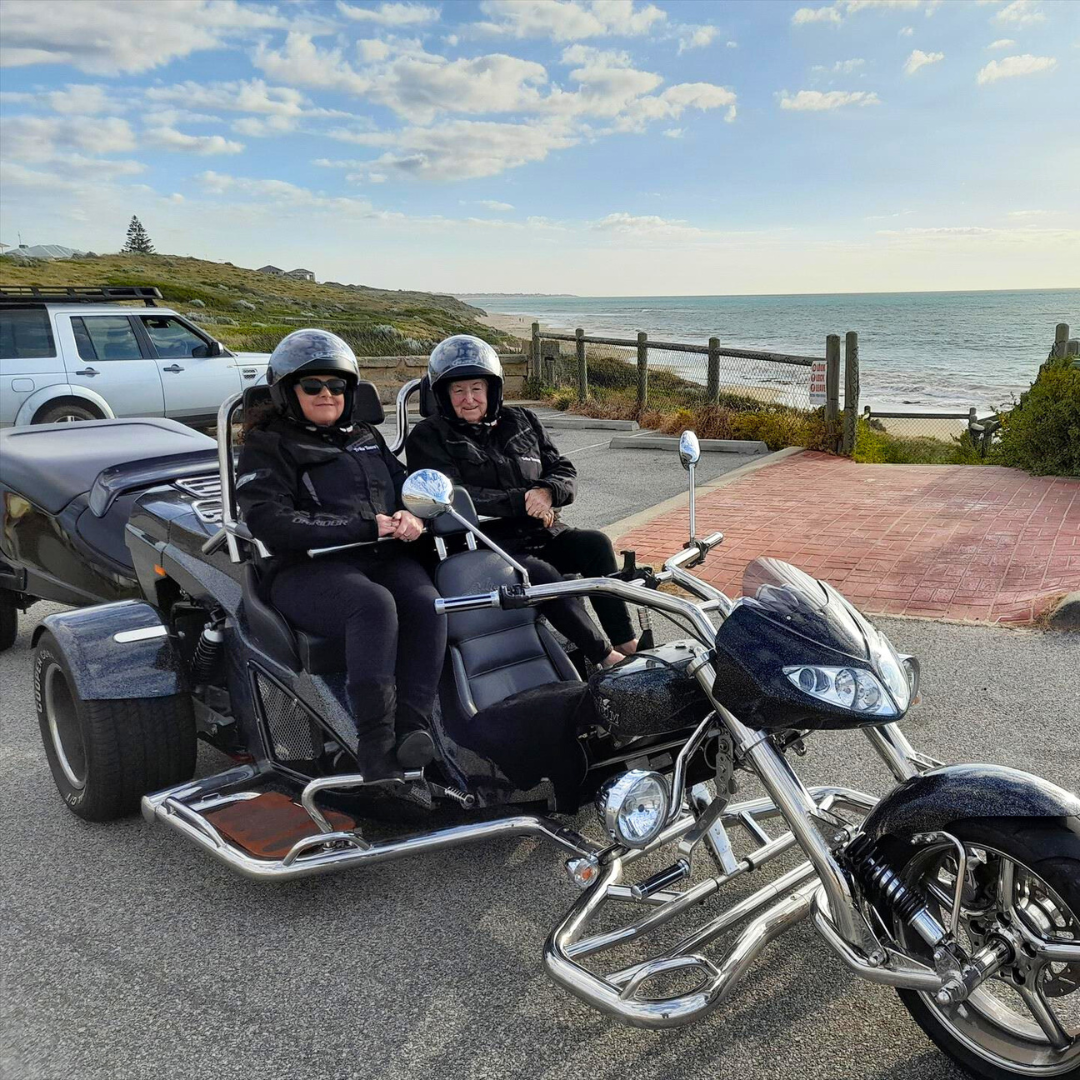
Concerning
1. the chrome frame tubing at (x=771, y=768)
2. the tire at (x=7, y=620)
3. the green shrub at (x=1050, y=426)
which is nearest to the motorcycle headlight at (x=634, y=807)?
the chrome frame tubing at (x=771, y=768)

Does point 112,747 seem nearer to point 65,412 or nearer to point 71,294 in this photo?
point 65,412

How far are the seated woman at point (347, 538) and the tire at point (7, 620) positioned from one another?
9.56 ft

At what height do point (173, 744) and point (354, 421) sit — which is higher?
point (354, 421)

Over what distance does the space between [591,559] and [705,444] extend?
9309 millimetres

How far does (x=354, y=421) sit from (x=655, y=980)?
2.21 meters

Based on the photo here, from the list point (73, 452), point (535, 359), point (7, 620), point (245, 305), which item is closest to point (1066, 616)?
point (73, 452)

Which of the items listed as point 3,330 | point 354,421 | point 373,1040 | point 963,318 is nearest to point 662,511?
point 354,421

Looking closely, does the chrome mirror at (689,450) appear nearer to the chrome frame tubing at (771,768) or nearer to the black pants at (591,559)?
the chrome frame tubing at (771,768)

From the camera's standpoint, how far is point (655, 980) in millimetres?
2736

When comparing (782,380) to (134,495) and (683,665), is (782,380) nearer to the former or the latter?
(134,495)

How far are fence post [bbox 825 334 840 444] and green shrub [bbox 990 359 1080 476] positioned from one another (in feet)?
7.67

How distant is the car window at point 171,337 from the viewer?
40.6 ft

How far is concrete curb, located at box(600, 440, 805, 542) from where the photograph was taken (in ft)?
27.3

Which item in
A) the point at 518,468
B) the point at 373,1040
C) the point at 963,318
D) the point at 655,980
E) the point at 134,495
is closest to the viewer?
the point at 373,1040
